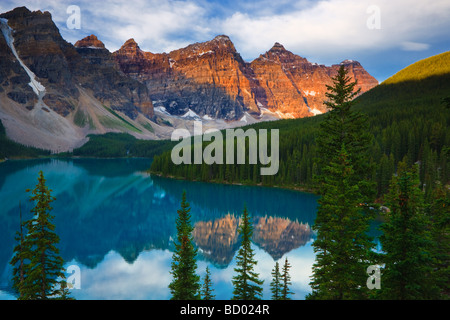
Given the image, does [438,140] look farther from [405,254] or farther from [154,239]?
[405,254]

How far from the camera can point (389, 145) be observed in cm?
8750

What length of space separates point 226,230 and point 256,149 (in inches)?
2429

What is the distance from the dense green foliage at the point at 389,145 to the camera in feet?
228

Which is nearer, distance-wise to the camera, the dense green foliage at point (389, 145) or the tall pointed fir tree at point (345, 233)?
the tall pointed fir tree at point (345, 233)

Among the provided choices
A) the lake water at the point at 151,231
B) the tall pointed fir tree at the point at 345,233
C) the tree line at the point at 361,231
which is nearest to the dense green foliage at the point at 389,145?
the lake water at the point at 151,231

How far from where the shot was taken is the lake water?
3200 cm

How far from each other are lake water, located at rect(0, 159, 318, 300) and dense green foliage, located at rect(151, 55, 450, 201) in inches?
323

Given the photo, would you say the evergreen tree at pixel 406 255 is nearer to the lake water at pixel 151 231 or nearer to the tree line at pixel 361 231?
the tree line at pixel 361 231

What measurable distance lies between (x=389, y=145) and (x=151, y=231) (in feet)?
239

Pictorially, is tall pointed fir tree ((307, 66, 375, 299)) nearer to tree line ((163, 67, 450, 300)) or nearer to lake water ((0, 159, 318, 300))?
tree line ((163, 67, 450, 300))

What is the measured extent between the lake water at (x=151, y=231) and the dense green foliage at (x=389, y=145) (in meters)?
8.20

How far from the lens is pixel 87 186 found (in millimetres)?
100125

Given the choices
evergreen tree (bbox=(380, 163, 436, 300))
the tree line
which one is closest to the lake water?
the tree line
